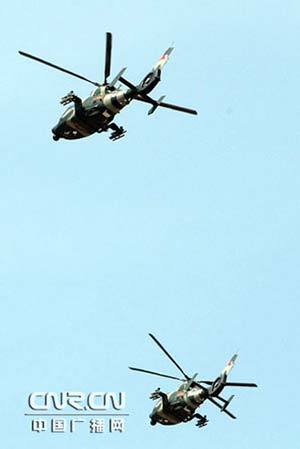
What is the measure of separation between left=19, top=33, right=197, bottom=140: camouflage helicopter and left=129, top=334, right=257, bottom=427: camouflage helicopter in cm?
2405

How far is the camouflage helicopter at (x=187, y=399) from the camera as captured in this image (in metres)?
133

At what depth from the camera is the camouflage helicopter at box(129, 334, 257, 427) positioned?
133000mm

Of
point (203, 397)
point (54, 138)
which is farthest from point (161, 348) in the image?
point (54, 138)

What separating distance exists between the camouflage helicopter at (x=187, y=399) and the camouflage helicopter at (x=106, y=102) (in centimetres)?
2405

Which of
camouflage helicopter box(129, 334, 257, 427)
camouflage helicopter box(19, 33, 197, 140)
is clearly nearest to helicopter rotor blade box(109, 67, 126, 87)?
camouflage helicopter box(19, 33, 197, 140)

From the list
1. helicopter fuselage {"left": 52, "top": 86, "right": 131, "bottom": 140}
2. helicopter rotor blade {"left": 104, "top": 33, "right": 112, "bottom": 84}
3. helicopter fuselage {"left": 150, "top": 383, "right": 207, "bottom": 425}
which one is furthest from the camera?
helicopter fuselage {"left": 150, "top": 383, "right": 207, "bottom": 425}

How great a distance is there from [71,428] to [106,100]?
85.9ft

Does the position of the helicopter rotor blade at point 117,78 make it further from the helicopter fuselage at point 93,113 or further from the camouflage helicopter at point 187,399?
the camouflage helicopter at point 187,399

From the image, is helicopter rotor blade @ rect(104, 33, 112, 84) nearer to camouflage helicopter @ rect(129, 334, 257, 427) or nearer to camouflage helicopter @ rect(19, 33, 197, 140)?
camouflage helicopter @ rect(19, 33, 197, 140)

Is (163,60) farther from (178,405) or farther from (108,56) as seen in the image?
(178,405)

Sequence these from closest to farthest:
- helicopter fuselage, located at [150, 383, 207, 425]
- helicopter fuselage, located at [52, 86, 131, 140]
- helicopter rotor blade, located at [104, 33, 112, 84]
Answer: helicopter rotor blade, located at [104, 33, 112, 84] → helicopter fuselage, located at [52, 86, 131, 140] → helicopter fuselage, located at [150, 383, 207, 425]

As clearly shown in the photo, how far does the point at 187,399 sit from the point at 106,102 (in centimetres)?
3156

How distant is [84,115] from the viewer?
117 m

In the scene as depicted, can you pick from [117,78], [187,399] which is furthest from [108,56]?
[187,399]
